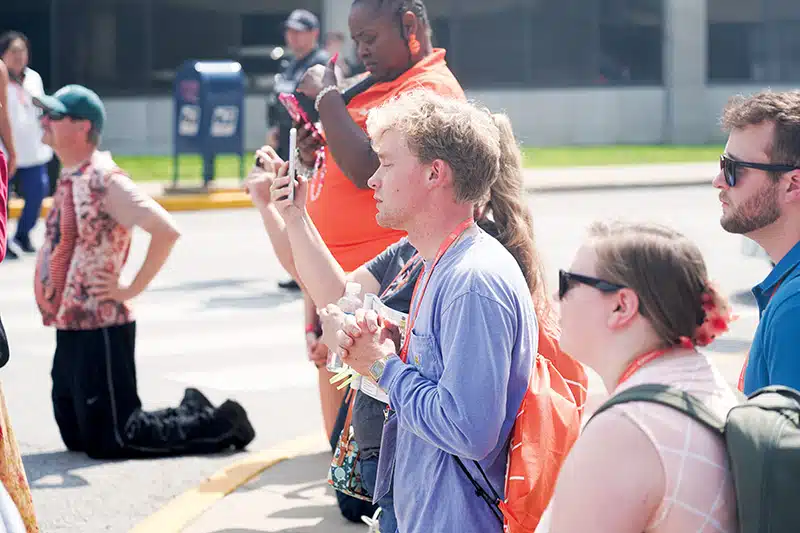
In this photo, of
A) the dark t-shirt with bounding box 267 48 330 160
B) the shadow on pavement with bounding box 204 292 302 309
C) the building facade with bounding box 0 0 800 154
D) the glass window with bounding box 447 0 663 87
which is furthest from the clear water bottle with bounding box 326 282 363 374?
the glass window with bounding box 447 0 663 87

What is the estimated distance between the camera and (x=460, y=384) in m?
3.20

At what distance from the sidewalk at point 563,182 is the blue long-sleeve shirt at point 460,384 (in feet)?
46.5

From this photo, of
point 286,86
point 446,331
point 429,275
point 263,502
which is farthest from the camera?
point 286,86

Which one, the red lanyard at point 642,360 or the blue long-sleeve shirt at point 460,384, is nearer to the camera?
the red lanyard at point 642,360

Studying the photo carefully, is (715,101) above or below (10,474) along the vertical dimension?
above

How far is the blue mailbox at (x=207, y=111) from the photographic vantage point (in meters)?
19.8

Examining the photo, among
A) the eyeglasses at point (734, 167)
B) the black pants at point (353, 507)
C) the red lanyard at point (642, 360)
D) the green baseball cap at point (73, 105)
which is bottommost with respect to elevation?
the black pants at point (353, 507)

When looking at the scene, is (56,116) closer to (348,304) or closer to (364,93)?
(364,93)

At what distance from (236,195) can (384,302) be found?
15.5 metres

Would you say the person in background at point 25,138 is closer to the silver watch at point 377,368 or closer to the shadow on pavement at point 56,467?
the shadow on pavement at point 56,467

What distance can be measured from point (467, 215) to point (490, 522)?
0.78 metres

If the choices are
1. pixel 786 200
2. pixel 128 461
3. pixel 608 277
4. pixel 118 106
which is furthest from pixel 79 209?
pixel 118 106

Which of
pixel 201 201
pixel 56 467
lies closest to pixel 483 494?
pixel 56 467

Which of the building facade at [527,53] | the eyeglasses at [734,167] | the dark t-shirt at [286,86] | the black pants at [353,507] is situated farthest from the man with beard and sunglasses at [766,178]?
the building facade at [527,53]
